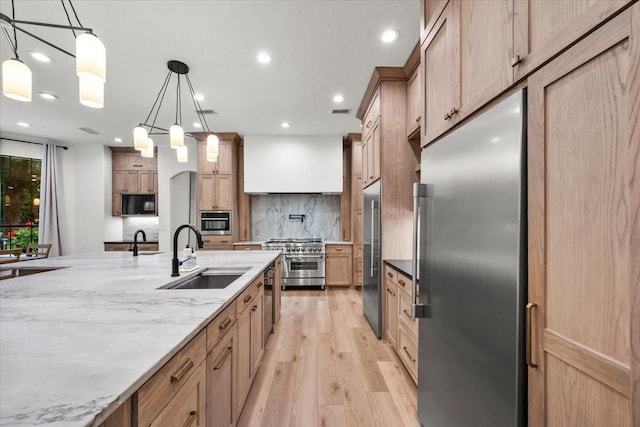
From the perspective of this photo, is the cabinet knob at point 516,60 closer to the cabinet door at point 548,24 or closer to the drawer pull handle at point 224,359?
the cabinet door at point 548,24

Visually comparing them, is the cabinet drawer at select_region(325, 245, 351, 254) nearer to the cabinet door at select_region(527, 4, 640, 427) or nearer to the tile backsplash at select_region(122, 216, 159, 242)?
the tile backsplash at select_region(122, 216, 159, 242)

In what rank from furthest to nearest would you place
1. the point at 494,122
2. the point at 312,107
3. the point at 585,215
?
the point at 312,107 → the point at 494,122 → the point at 585,215

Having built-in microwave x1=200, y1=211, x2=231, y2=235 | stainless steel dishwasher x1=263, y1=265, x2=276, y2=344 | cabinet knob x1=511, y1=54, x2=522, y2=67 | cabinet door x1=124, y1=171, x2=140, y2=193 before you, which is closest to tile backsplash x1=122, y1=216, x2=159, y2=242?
cabinet door x1=124, y1=171, x2=140, y2=193

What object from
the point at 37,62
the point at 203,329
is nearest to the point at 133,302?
the point at 203,329

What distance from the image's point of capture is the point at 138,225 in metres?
6.39

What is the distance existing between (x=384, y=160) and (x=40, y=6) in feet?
9.93

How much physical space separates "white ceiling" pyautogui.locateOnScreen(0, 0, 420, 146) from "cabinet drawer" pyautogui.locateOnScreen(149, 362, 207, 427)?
94.0 inches

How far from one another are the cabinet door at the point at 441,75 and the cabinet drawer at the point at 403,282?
42.9 inches

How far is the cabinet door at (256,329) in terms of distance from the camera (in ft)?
6.54

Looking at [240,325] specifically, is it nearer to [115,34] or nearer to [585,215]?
[585,215]

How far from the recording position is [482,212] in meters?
1.03

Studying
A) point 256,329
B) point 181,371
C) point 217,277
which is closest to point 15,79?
point 217,277

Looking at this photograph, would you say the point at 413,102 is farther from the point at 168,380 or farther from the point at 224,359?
the point at 168,380

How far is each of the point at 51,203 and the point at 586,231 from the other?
308 inches
